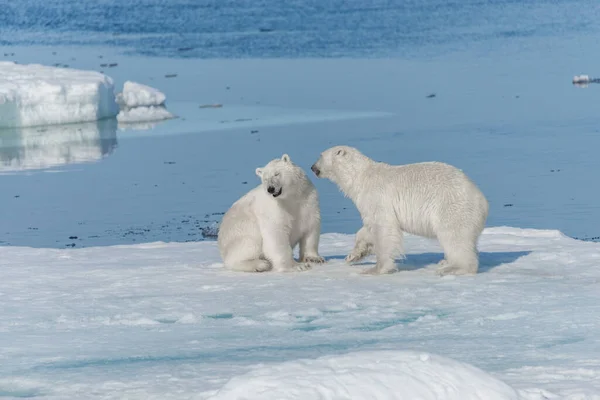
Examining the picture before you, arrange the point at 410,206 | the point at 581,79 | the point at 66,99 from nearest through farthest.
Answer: the point at 410,206 → the point at 66,99 → the point at 581,79

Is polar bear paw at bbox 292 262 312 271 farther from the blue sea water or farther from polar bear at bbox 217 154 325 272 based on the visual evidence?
the blue sea water

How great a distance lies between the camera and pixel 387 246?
21.2ft

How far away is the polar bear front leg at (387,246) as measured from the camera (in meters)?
6.46

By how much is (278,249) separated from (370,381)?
10.4 feet

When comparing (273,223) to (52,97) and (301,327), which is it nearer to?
(301,327)

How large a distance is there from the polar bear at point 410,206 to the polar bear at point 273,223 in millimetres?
251

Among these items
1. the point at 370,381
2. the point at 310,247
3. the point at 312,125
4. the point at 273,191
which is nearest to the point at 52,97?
the point at 312,125

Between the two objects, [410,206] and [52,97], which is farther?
[52,97]

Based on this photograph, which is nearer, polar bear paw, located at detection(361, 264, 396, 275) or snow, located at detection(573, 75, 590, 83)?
polar bear paw, located at detection(361, 264, 396, 275)

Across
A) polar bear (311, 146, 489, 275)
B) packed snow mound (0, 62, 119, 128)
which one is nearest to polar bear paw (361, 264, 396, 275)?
polar bear (311, 146, 489, 275)

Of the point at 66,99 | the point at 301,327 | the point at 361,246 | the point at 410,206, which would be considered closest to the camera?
the point at 301,327

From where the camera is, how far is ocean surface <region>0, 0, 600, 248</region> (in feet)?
40.1

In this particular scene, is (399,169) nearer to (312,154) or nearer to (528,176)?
(528,176)

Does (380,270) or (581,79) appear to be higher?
(380,270)
